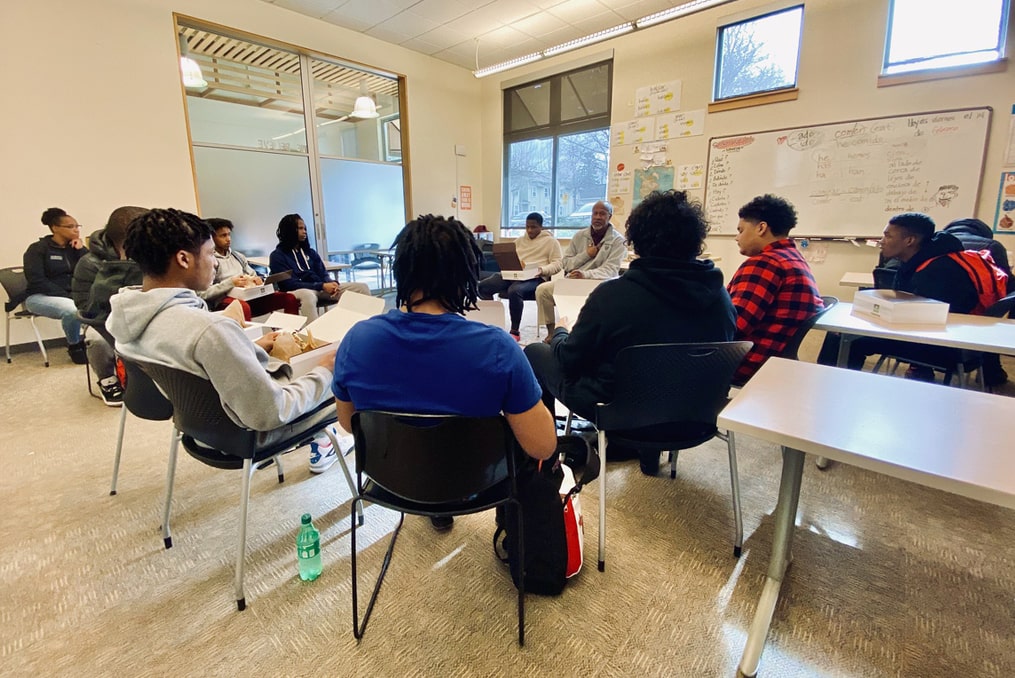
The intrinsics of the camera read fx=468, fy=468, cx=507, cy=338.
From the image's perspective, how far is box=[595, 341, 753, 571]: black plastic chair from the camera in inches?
53.7

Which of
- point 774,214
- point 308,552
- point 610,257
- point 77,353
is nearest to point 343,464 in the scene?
point 308,552

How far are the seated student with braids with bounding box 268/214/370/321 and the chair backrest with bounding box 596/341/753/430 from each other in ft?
9.63

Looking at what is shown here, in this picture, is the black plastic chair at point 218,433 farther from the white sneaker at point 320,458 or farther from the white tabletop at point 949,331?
the white tabletop at point 949,331

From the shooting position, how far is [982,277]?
2.27 metres

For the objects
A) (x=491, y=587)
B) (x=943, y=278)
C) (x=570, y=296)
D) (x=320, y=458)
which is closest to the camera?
(x=491, y=587)

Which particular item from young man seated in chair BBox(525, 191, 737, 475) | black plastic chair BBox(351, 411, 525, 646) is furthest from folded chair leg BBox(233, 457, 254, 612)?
young man seated in chair BBox(525, 191, 737, 475)

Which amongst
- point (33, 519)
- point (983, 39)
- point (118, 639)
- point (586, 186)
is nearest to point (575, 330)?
point (118, 639)

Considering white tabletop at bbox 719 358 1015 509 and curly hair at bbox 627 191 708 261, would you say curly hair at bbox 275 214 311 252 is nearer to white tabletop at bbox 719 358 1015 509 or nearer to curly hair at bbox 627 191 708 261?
curly hair at bbox 627 191 708 261

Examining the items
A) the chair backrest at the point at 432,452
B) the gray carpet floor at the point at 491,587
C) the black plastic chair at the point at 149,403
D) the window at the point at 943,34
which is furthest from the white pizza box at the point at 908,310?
the window at the point at 943,34

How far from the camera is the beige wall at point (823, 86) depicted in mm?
3605

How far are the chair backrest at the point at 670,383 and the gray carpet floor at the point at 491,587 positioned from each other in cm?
51

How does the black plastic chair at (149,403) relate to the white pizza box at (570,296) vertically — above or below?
below

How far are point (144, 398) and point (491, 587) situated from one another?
1.41 m

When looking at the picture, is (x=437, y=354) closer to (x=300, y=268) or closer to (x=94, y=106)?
(x=300, y=268)
